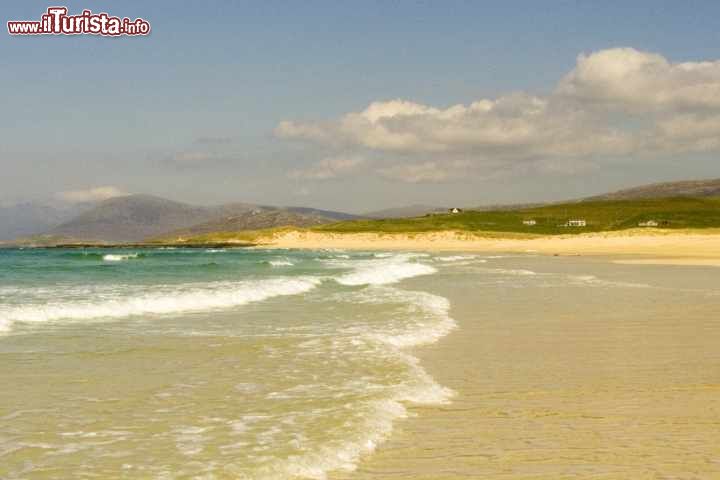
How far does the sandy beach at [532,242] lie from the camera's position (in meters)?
68.7

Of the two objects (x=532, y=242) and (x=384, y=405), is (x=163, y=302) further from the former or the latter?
(x=532, y=242)

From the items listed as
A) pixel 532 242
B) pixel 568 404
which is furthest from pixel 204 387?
pixel 532 242

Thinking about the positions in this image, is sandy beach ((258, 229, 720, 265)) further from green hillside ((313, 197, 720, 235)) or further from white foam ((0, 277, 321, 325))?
white foam ((0, 277, 321, 325))

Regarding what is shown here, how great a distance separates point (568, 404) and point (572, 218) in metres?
166

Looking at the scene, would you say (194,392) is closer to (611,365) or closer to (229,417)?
(229,417)

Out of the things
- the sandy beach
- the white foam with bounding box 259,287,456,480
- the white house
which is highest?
the white house

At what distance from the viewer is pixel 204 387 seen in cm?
898

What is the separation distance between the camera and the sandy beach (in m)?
68.7

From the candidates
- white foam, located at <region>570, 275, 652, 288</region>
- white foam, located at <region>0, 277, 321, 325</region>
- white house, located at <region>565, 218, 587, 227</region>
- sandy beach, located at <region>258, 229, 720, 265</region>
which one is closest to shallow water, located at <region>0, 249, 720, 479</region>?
white foam, located at <region>0, 277, 321, 325</region>

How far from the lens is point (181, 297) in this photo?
70.4ft

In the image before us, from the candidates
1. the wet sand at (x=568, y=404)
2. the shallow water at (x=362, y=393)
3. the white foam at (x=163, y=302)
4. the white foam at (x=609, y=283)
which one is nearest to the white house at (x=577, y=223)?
the white foam at (x=609, y=283)

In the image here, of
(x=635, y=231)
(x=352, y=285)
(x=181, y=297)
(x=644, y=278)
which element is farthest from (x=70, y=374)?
(x=635, y=231)

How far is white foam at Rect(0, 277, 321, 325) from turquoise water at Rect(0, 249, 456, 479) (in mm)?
99

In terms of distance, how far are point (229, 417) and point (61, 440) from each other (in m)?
1.69
